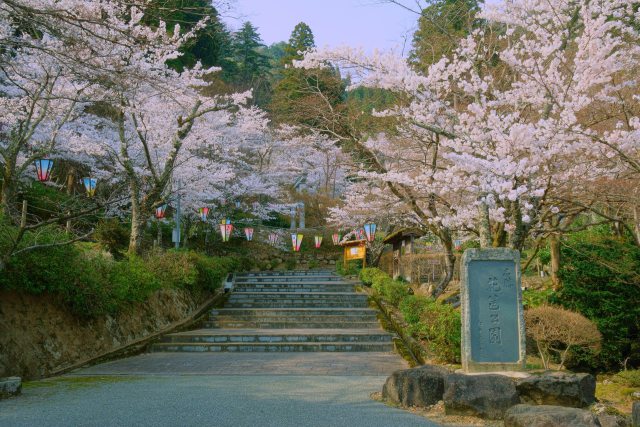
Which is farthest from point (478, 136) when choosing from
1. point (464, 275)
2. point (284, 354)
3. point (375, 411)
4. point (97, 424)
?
point (97, 424)

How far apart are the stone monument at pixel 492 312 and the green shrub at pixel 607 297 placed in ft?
9.83

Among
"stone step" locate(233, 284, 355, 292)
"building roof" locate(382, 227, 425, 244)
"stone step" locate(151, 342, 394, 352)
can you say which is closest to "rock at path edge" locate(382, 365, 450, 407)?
"stone step" locate(151, 342, 394, 352)

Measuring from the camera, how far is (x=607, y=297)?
9.80m

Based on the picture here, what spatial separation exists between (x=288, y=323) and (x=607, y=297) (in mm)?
7083

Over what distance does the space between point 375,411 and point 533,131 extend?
4444 mm

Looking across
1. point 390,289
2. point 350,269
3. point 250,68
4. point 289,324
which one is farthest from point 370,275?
point 250,68

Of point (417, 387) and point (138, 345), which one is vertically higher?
point (417, 387)

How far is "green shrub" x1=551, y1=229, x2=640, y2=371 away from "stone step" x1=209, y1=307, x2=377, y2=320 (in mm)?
5125

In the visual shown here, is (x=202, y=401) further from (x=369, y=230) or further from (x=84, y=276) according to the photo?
(x=369, y=230)

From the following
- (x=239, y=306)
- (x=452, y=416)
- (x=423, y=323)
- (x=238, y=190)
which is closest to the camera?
(x=452, y=416)

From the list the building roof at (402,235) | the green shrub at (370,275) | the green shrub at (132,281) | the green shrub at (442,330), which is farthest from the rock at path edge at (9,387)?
the building roof at (402,235)

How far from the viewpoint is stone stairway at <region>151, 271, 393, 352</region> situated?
10.9 meters

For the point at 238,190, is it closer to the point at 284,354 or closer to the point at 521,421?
the point at 284,354

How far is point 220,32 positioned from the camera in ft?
24.5
